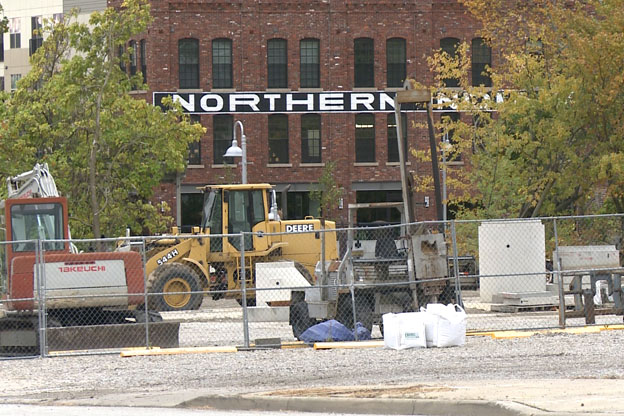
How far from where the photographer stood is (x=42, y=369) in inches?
728

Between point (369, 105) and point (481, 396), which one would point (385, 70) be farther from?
point (481, 396)

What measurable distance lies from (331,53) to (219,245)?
83.2 ft

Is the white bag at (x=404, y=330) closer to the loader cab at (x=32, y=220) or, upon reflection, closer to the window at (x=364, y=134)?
the loader cab at (x=32, y=220)

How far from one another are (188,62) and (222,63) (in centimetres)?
153

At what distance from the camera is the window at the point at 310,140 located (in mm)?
55469

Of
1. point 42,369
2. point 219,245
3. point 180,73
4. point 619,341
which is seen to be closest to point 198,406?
point 42,369

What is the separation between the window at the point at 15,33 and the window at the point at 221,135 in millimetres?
33988

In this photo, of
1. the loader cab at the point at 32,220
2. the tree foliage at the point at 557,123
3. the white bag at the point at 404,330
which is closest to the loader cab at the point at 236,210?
the loader cab at the point at 32,220

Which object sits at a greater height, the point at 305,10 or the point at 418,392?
the point at 305,10

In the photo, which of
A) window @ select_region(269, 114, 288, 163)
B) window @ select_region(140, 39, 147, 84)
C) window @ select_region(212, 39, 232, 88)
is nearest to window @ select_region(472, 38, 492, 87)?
window @ select_region(269, 114, 288, 163)

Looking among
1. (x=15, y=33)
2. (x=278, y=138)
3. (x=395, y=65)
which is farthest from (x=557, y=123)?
(x=15, y=33)

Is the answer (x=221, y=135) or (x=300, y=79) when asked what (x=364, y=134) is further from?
(x=221, y=135)

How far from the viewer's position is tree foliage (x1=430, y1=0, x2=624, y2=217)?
3609cm

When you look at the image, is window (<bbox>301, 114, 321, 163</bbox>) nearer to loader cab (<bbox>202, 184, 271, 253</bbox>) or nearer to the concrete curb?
loader cab (<bbox>202, 184, 271, 253</bbox>)
